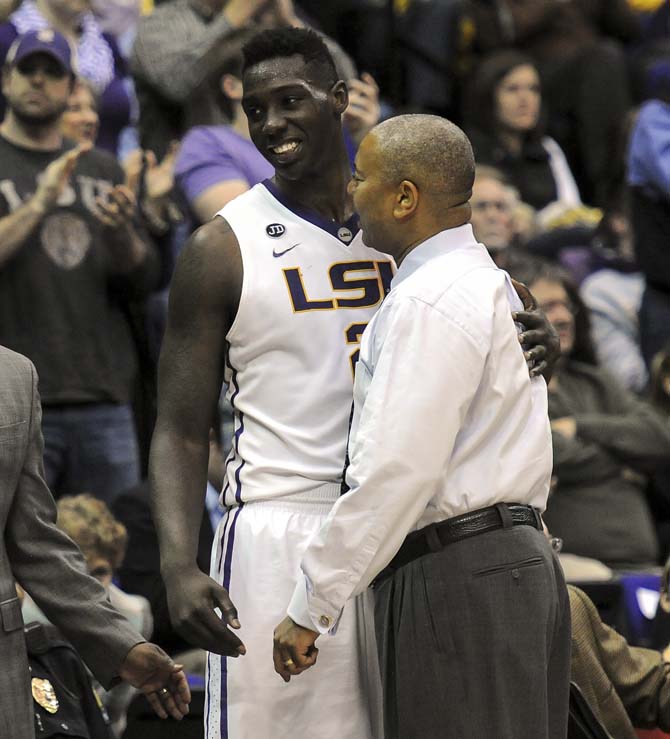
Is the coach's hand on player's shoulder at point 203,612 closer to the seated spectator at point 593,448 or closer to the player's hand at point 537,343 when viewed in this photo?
the player's hand at point 537,343

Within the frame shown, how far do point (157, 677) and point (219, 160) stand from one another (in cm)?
302

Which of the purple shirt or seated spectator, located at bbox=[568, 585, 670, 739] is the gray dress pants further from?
→ the purple shirt

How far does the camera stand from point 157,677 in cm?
397

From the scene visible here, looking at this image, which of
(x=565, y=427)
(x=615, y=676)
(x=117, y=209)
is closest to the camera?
(x=615, y=676)

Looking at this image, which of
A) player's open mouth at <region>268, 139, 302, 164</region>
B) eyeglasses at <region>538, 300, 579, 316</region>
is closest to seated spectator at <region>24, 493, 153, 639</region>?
player's open mouth at <region>268, 139, 302, 164</region>

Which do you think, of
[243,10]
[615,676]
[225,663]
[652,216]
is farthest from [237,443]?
[652,216]

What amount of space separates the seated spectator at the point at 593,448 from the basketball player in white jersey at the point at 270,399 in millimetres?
2879

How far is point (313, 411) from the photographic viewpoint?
4.11 metres

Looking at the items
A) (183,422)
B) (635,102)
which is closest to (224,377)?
(183,422)

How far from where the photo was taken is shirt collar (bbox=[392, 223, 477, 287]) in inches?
153

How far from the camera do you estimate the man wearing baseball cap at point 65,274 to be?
22.0ft

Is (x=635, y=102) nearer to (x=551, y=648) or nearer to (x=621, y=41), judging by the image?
(x=621, y=41)

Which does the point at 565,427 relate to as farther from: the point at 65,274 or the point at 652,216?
the point at 65,274

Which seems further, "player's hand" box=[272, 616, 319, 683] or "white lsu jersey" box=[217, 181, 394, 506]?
"white lsu jersey" box=[217, 181, 394, 506]
